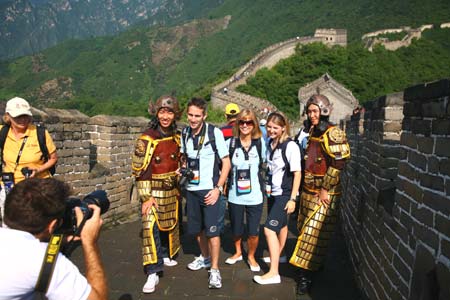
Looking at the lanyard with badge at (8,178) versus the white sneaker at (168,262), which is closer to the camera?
the lanyard with badge at (8,178)

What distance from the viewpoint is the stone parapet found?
257cm

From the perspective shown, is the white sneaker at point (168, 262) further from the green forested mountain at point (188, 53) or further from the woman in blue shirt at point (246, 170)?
the green forested mountain at point (188, 53)

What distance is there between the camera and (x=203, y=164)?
4.57 metres

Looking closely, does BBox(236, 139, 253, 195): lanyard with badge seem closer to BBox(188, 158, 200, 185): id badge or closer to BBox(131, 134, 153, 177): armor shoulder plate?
BBox(188, 158, 200, 185): id badge

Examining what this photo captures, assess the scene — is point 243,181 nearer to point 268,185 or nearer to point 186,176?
point 268,185

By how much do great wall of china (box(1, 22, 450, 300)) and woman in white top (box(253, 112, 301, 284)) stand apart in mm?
821

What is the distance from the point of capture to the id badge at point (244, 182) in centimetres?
468

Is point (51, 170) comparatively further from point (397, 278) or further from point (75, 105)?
point (75, 105)

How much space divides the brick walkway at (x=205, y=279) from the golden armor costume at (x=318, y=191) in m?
0.36

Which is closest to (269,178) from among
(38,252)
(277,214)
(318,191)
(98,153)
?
(277,214)

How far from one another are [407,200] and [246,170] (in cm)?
193

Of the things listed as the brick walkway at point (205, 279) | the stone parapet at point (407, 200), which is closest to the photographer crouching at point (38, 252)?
the stone parapet at point (407, 200)

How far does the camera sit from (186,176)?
454cm

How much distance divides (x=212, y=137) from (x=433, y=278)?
2.58 metres
